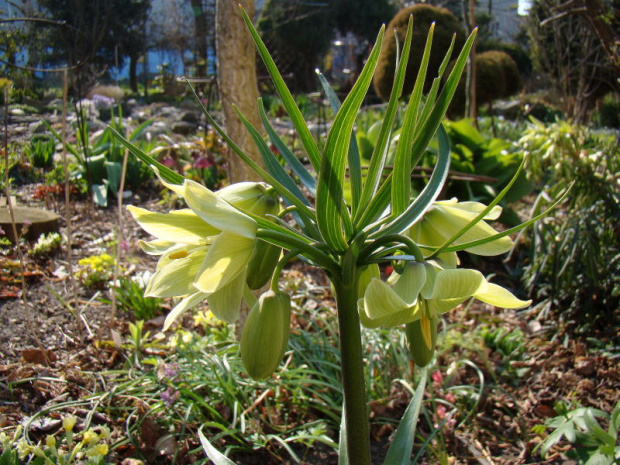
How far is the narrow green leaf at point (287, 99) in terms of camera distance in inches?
32.2

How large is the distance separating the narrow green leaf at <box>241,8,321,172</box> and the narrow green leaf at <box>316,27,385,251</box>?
0.06 m

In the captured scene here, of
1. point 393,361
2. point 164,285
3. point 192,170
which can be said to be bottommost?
point 393,361

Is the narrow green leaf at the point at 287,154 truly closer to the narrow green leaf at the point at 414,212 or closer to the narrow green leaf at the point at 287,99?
the narrow green leaf at the point at 287,99

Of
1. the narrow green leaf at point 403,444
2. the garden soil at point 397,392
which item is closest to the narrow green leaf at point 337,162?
the narrow green leaf at point 403,444

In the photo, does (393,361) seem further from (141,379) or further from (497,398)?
(141,379)

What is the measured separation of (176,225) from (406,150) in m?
0.34

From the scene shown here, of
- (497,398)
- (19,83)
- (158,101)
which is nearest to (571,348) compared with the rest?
(497,398)

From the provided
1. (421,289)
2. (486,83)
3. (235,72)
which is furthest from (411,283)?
(486,83)

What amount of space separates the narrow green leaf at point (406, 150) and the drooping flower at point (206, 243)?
21cm

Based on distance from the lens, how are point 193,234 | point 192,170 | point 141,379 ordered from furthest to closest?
point 192,170 → point 141,379 → point 193,234

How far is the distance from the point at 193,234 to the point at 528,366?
213cm

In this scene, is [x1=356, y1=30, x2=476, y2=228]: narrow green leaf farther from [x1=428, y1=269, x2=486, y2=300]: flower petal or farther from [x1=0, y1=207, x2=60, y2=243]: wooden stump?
[x1=0, y1=207, x2=60, y2=243]: wooden stump

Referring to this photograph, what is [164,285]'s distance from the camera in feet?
2.73

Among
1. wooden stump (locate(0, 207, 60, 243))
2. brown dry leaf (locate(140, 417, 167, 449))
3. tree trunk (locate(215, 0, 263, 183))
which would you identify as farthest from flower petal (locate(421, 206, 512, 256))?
wooden stump (locate(0, 207, 60, 243))
